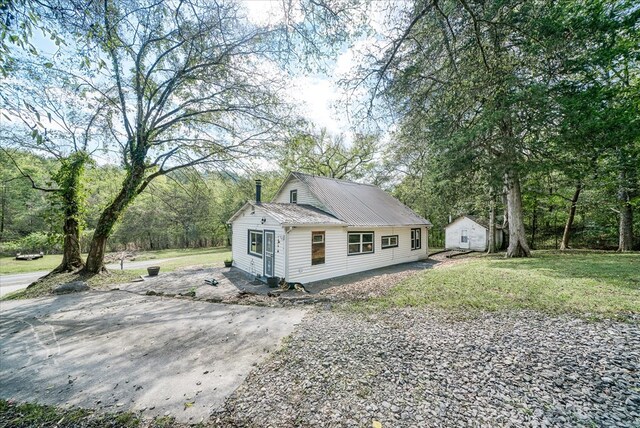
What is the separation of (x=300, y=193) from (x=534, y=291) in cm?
994

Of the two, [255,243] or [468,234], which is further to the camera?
[468,234]

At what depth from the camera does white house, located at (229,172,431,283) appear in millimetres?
9539

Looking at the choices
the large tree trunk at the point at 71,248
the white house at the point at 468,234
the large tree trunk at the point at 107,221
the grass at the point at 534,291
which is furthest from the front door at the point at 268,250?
the white house at the point at 468,234

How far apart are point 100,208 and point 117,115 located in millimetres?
4465

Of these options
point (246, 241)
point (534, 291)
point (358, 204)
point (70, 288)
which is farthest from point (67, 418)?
point (358, 204)

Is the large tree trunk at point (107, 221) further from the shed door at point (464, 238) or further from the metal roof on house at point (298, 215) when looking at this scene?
the shed door at point (464, 238)

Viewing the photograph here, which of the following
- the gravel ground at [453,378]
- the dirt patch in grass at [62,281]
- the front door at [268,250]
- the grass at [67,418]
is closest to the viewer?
the gravel ground at [453,378]

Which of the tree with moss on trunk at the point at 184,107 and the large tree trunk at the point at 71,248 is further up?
the tree with moss on trunk at the point at 184,107

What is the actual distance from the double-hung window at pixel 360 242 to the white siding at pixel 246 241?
143 inches

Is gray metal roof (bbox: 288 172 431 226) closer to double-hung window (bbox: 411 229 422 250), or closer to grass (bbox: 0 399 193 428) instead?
double-hung window (bbox: 411 229 422 250)

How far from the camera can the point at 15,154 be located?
9.83 m

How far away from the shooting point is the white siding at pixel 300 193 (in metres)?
12.3

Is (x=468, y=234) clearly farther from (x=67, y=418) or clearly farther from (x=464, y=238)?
(x=67, y=418)

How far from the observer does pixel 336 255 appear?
1097 cm
